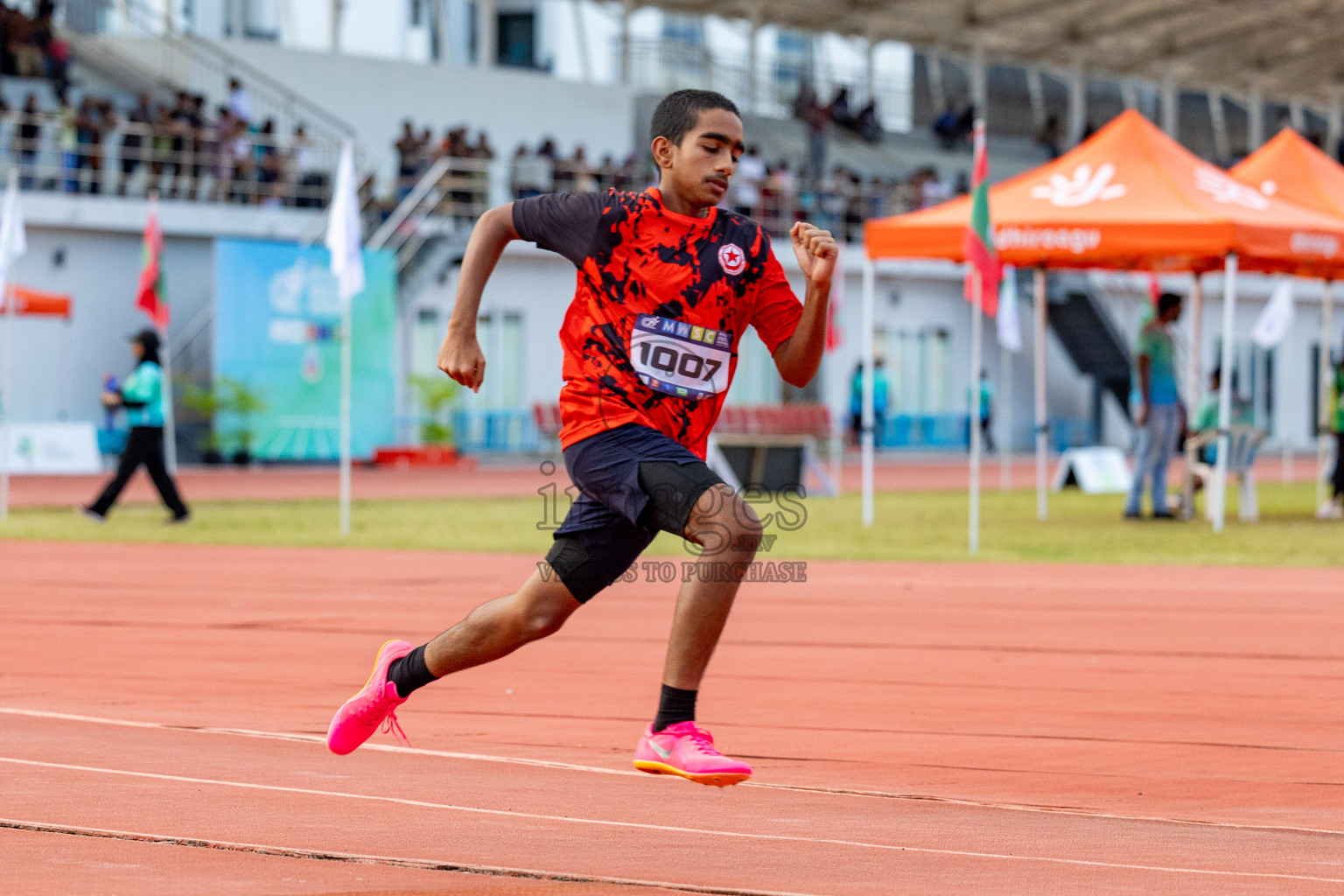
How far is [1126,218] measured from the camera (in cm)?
1552

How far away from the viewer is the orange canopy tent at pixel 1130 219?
15.4 m

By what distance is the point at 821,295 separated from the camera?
14.5ft

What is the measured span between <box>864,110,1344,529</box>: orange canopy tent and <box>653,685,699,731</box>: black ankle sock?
1176 centimetres

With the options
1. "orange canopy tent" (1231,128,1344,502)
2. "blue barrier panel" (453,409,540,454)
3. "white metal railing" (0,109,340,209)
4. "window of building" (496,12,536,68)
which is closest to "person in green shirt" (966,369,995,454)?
"blue barrier panel" (453,409,540,454)

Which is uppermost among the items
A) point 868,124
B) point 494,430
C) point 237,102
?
point 868,124

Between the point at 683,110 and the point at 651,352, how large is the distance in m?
0.66

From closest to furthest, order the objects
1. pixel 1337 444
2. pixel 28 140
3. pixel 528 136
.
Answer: pixel 1337 444, pixel 28 140, pixel 528 136

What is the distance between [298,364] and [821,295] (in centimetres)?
2682

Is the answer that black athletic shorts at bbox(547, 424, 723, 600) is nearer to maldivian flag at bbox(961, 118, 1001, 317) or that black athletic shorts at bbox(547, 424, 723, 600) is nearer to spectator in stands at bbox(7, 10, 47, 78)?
maldivian flag at bbox(961, 118, 1001, 317)

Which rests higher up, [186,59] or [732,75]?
[732,75]

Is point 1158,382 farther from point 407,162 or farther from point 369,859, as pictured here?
point 407,162

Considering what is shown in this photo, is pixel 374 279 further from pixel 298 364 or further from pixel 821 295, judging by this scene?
pixel 821 295

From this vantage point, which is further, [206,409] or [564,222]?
[206,409]

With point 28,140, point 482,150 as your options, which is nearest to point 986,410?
point 482,150
